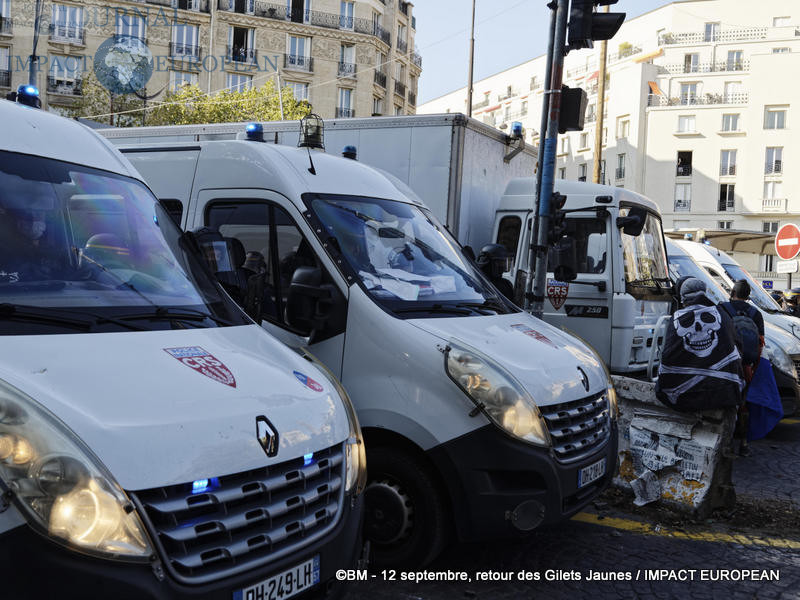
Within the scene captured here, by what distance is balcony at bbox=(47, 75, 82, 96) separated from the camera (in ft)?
136

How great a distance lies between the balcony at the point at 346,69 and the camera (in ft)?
158

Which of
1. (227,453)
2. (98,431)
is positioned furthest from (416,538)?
(98,431)

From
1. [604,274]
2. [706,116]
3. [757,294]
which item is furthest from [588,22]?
[706,116]

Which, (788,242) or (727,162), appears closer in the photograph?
(788,242)

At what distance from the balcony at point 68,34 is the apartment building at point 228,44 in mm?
53

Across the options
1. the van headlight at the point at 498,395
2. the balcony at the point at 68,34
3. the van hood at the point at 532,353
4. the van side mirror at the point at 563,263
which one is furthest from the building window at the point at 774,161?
the van headlight at the point at 498,395

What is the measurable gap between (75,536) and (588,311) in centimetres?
703

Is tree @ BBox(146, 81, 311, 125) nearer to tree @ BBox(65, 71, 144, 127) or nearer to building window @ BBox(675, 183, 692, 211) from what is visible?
tree @ BBox(65, 71, 144, 127)

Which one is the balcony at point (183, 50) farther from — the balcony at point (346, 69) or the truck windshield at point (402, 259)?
the truck windshield at point (402, 259)

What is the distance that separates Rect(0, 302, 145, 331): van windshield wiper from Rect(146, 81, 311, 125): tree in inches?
1168

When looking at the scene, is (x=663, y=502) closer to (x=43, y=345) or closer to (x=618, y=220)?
(x=618, y=220)

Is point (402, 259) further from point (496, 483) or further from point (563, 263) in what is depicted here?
point (563, 263)

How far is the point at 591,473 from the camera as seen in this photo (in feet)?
14.3

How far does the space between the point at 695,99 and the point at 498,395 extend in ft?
194
